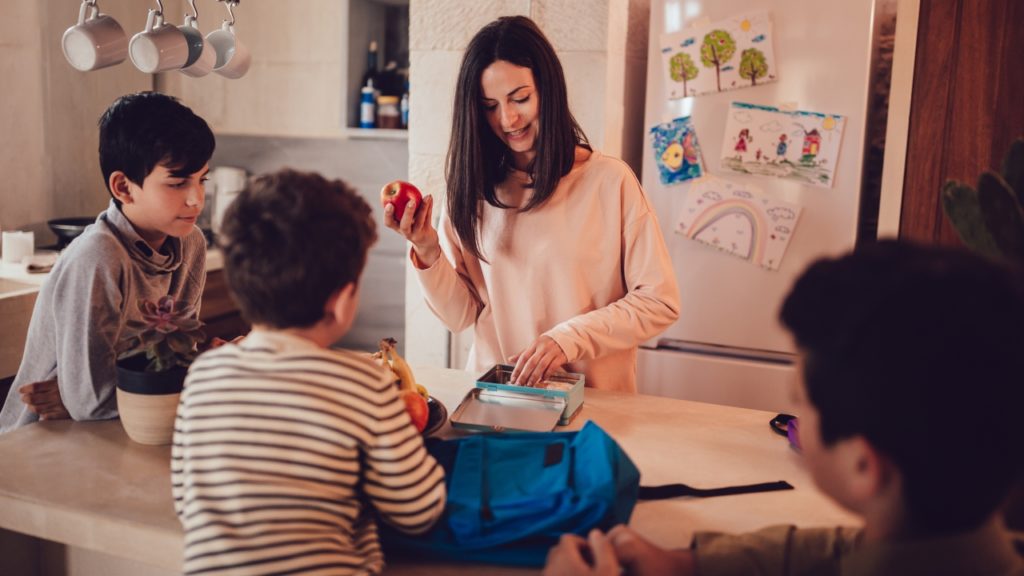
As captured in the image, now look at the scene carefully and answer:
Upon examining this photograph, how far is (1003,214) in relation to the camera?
0.95 m

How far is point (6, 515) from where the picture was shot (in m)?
1.20

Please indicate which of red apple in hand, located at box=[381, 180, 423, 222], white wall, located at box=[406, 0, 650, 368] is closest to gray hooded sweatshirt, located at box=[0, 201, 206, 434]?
red apple in hand, located at box=[381, 180, 423, 222]

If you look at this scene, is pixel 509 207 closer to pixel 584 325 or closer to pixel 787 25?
pixel 584 325

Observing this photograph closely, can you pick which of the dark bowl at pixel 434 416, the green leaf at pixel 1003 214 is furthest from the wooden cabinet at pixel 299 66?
the green leaf at pixel 1003 214

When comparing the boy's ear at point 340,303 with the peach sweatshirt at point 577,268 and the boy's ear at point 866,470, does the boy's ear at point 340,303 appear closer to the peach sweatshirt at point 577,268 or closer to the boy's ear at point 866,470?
the boy's ear at point 866,470

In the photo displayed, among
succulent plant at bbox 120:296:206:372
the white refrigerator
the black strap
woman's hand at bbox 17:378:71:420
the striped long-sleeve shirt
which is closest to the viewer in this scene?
the striped long-sleeve shirt

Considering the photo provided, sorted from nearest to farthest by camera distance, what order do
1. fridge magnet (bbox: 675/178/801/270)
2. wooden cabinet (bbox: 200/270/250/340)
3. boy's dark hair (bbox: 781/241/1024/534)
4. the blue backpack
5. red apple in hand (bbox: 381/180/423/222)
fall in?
boy's dark hair (bbox: 781/241/1024/534) < the blue backpack < red apple in hand (bbox: 381/180/423/222) < fridge magnet (bbox: 675/178/801/270) < wooden cabinet (bbox: 200/270/250/340)

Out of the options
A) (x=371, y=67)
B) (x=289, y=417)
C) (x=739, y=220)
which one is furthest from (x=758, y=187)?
(x=289, y=417)

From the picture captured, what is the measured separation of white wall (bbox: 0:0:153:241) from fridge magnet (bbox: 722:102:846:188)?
260 centimetres

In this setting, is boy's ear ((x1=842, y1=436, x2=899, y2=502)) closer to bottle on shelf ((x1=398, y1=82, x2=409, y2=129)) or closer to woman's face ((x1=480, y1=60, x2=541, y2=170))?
woman's face ((x1=480, y1=60, x2=541, y2=170))

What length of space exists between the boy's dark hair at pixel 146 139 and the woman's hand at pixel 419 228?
38 cm

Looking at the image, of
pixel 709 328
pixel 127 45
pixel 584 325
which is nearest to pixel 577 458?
pixel 584 325

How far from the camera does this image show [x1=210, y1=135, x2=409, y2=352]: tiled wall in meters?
3.87

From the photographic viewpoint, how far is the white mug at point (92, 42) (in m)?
1.67
